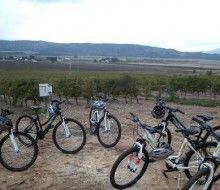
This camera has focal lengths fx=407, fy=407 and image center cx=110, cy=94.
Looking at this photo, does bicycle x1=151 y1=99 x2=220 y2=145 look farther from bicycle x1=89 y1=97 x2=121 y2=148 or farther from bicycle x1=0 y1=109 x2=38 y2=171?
bicycle x1=0 y1=109 x2=38 y2=171

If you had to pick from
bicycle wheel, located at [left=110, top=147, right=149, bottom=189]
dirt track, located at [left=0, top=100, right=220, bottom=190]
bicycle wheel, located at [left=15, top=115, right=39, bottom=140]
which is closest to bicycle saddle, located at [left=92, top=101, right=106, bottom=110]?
dirt track, located at [left=0, top=100, right=220, bottom=190]

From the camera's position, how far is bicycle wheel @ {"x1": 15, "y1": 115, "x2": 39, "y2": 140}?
8310mm

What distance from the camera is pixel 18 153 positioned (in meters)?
7.35

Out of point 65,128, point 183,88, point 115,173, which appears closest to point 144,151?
point 115,173

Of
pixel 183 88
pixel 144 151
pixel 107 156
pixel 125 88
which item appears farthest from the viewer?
pixel 183 88

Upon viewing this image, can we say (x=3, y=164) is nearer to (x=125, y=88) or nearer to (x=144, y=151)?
(x=144, y=151)

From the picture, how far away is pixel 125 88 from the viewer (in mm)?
20547

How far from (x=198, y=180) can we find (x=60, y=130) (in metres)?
3.98

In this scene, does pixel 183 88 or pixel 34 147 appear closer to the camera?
pixel 34 147

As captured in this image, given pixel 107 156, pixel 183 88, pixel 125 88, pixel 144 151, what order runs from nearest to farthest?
pixel 144 151 < pixel 107 156 < pixel 125 88 < pixel 183 88

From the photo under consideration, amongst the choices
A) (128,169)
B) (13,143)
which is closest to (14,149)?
(13,143)

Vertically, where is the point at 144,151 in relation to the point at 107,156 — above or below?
above

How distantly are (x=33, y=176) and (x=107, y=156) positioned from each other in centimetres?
173

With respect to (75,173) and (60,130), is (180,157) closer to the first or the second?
(75,173)
